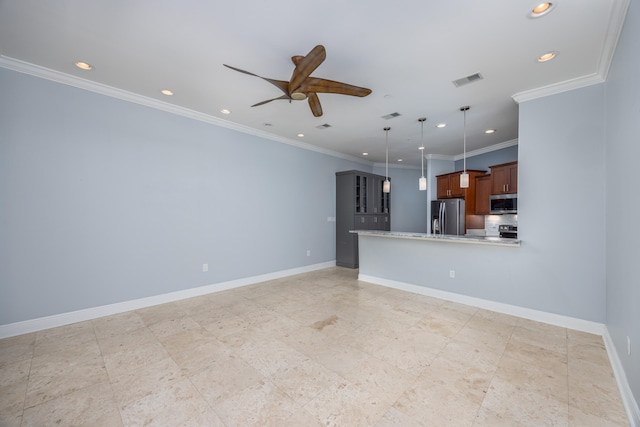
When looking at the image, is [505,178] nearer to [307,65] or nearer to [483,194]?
[483,194]

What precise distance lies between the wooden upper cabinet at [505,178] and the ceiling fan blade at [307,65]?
4733 millimetres

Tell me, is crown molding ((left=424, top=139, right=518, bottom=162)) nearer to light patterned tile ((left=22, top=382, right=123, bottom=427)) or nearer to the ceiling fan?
the ceiling fan

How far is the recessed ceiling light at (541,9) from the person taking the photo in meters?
1.88

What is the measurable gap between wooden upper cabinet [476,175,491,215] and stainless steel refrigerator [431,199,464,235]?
336 millimetres

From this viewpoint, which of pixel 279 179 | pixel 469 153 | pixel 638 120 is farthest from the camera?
pixel 469 153

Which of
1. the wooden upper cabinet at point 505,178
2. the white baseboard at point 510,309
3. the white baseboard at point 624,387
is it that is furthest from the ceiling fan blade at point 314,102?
Result: the wooden upper cabinet at point 505,178

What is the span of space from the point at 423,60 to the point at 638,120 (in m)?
1.66

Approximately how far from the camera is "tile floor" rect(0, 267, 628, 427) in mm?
1692

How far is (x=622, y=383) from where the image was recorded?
189 centimetres

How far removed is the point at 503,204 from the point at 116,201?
6.64m

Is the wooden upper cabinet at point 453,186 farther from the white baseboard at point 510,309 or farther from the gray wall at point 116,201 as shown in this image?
the gray wall at point 116,201

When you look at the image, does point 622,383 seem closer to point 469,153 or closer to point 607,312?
point 607,312

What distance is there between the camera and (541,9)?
1922 mm

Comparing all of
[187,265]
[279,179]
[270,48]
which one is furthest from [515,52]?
[187,265]
